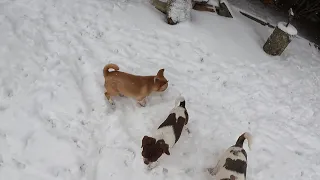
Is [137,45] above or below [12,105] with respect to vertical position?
above

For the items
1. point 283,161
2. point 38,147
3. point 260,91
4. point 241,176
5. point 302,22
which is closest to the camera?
point 241,176

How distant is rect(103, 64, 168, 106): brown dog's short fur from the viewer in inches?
155

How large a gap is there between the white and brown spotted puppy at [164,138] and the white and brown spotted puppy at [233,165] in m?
0.60

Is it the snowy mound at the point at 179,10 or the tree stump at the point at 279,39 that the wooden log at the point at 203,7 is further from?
the tree stump at the point at 279,39

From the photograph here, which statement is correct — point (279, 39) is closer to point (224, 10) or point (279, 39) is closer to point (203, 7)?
point (224, 10)

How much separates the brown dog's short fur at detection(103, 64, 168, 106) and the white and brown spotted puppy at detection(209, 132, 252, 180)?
1.17 m

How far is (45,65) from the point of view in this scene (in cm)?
453

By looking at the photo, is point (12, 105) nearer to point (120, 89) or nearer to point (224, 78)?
point (120, 89)

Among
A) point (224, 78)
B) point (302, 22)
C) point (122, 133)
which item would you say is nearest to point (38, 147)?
point (122, 133)

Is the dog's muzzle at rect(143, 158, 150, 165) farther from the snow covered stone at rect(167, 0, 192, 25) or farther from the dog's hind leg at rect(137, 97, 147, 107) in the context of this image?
the snow covered stone at rect(167, 0, 192, 25)

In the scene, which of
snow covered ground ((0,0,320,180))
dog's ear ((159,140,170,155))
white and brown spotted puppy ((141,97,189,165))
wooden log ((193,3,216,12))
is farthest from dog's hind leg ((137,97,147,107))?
wooden log ((193,3,216,12))

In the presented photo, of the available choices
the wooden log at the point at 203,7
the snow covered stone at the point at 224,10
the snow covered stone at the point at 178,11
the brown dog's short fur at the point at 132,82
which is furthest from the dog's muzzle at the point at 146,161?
the snow covered stone at the point at 224,10

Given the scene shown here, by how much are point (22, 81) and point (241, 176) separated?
3.04 meters

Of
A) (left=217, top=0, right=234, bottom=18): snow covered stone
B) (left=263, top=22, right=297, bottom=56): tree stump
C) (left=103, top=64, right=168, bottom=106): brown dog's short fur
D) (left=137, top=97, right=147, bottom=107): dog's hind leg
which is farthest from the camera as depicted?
(left=217, top=0, right=234, bottom=18): snow covered stone
